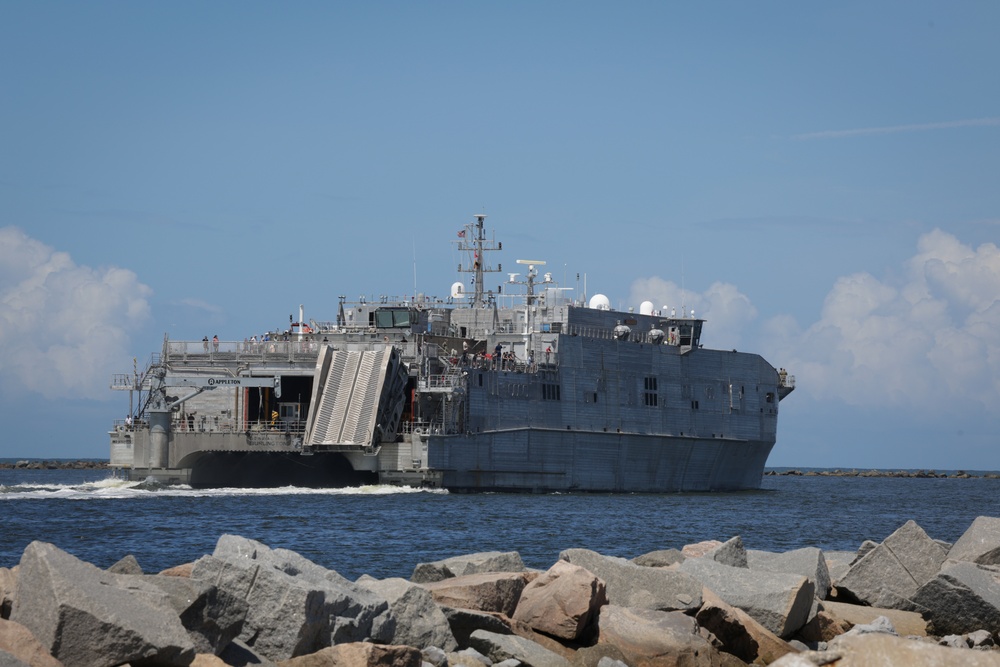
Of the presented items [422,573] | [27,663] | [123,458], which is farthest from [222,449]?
[27,663]

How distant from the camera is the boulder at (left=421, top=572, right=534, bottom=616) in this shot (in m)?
17.2

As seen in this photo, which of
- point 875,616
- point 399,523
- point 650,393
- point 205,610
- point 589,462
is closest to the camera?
point 205,610

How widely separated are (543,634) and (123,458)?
37061 mm

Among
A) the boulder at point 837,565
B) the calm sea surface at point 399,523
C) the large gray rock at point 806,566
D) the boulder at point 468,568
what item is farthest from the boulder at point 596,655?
the calm sea surface at point 399,523

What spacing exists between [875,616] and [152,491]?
32.4 m

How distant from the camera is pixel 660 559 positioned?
22.6m

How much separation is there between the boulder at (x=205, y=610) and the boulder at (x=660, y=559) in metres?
9.09

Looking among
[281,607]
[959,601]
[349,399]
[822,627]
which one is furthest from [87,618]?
[349,399]

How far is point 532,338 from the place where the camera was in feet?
185

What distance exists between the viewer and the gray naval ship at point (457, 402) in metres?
49.7

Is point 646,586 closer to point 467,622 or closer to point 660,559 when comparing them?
point 467,622

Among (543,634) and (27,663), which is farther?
(543,634)

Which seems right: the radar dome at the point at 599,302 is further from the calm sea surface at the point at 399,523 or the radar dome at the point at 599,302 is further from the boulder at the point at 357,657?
the boulder at the point at 357,657

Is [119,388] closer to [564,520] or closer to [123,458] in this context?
[123,458]
